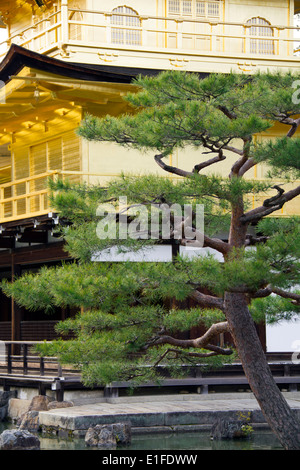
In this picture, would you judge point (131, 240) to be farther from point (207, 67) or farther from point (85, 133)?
point (207, 67)

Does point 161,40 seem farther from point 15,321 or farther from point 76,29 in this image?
point 15,321

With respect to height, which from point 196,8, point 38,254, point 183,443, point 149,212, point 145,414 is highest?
point 196,8

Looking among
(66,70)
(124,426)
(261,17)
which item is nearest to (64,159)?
(66,70)

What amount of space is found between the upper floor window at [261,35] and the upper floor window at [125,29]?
291 centimetres

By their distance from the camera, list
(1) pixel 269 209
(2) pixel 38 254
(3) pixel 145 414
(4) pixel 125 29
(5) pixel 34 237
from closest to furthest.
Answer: (1) pixel 269 209
(3) pixel 145 414
(4) pixel 125 29
(5) pixel 34 237
(2) pixel 38 254

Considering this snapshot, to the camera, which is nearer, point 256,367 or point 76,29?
point 256,367

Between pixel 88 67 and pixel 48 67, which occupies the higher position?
pixel 88 67

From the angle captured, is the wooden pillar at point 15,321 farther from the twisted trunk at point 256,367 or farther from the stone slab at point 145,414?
the twisted trunk at point 256,367

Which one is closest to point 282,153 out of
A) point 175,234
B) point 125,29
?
point 175,234

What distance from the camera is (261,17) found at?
20594mm

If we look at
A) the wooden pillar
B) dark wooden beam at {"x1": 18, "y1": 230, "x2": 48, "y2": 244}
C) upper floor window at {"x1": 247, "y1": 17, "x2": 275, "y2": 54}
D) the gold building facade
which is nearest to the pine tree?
the gold building facade

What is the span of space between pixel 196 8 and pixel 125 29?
8.86 feet

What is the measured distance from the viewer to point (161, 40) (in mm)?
19422

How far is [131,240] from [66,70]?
22.8ft
